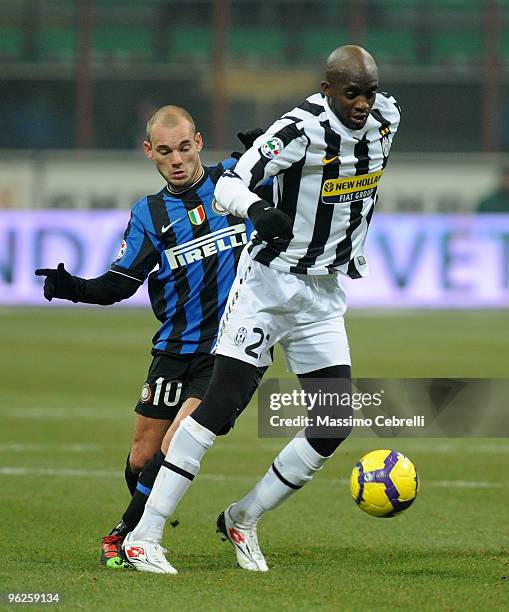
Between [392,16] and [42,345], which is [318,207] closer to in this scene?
[42,345]

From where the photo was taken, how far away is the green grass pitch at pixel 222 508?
16.3 ft

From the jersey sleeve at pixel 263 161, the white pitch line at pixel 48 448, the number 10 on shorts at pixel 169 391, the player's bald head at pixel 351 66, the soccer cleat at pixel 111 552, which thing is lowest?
the white pitch line at pixel 48 448

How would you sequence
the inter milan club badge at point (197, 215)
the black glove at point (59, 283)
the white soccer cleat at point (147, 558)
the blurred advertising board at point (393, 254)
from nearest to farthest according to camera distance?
the white soccer cleat at point (147, 558) < the black glove at point (59, 283) < the inter milan club badge at point (197, 215) < the blurred advertising board at point (393, 254)

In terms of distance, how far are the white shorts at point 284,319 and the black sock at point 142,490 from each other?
0.60 metres

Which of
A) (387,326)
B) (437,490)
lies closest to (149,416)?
(437,490)

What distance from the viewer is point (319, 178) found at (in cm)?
538

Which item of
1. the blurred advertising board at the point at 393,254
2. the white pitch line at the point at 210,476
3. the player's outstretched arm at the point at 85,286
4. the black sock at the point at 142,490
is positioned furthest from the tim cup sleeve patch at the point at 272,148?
the blurred advertising board at the point at 393,254

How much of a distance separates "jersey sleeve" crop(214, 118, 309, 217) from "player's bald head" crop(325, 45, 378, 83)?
0.27 m

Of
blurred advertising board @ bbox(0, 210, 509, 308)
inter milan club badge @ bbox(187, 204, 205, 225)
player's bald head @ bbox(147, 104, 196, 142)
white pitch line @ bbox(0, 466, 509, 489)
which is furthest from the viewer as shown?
blurred advertising board @ bbox(0, 210, 509, 308)

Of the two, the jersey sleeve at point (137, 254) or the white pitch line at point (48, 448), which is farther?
the white pitch line at point (48, 448)

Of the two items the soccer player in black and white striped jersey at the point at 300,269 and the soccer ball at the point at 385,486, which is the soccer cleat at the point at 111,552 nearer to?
the soccer player in black and white striped jersey at the point at 300,269

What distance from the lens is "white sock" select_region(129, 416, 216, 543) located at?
5.34 metres

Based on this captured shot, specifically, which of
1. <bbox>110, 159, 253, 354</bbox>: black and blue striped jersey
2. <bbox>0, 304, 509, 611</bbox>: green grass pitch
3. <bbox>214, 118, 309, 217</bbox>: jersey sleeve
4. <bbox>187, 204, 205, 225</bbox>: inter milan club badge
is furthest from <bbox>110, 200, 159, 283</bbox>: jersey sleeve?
<bbox>0, 304, 509, 611</bbox>: green grass pitch

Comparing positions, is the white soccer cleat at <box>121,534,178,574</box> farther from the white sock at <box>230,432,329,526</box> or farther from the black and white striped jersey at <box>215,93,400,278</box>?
the black and white striped jersey at <box>215,93,400,278</box>
